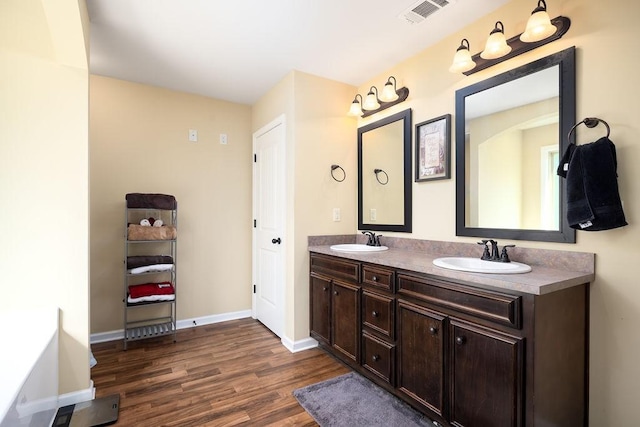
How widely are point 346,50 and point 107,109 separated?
223cm

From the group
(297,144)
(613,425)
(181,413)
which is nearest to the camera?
(613,425)

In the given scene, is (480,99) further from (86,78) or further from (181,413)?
(181,413)

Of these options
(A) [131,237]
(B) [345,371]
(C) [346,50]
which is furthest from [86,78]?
(B) [345,371]

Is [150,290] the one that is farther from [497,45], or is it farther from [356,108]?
[497,45]

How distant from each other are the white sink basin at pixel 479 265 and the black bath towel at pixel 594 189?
321 mm

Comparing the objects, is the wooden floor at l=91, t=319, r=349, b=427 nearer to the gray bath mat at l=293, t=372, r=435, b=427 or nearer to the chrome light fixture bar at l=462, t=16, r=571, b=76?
the gray bath mat at l=293, t=372, r=435, b=427

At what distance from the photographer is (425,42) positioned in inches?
90.8

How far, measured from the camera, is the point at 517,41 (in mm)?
1805

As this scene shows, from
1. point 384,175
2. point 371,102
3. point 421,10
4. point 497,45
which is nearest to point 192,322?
point 384,175

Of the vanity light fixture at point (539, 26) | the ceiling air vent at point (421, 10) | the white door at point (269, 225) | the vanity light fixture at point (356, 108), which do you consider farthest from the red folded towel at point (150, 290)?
the vanity light fixture at point (539, 26)

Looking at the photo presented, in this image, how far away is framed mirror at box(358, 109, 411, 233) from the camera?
101 inches

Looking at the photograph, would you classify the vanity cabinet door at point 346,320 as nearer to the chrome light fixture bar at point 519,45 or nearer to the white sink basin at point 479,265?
the white sink basin at point 479,265

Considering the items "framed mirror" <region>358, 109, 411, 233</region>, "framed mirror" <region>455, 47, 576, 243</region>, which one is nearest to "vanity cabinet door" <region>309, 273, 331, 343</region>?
"framed mirror" <region>358, 109, 411, 233</region>

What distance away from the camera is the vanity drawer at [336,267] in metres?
2.26
